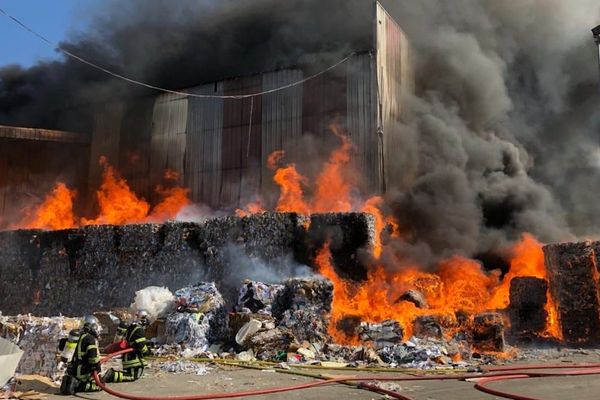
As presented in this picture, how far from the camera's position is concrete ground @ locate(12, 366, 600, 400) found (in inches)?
267

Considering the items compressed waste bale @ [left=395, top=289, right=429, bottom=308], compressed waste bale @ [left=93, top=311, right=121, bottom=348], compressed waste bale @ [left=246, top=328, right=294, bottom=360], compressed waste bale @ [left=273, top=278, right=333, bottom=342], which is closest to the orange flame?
compressed waste bale @ [left=273, top=278, right=333, bottom=342]

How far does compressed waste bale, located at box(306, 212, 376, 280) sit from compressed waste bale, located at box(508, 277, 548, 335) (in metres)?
3.54

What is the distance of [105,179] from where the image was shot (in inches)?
903

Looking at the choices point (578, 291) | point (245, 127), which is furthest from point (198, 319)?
point (245, 127)

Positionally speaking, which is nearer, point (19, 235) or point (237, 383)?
point (237, 383)

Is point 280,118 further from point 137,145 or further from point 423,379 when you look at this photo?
point 423,379

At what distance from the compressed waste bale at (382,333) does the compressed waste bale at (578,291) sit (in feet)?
12.2

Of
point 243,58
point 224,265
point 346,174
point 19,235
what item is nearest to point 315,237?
point 224,265

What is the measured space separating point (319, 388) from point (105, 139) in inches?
736

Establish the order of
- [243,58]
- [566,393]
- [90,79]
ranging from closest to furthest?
[566,393], [243,58], [90,79]

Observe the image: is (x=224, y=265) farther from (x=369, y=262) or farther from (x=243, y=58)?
(x=243, y=58)

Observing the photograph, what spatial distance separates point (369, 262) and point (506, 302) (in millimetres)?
3759

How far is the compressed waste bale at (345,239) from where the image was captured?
1338cm

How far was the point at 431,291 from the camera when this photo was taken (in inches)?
551
